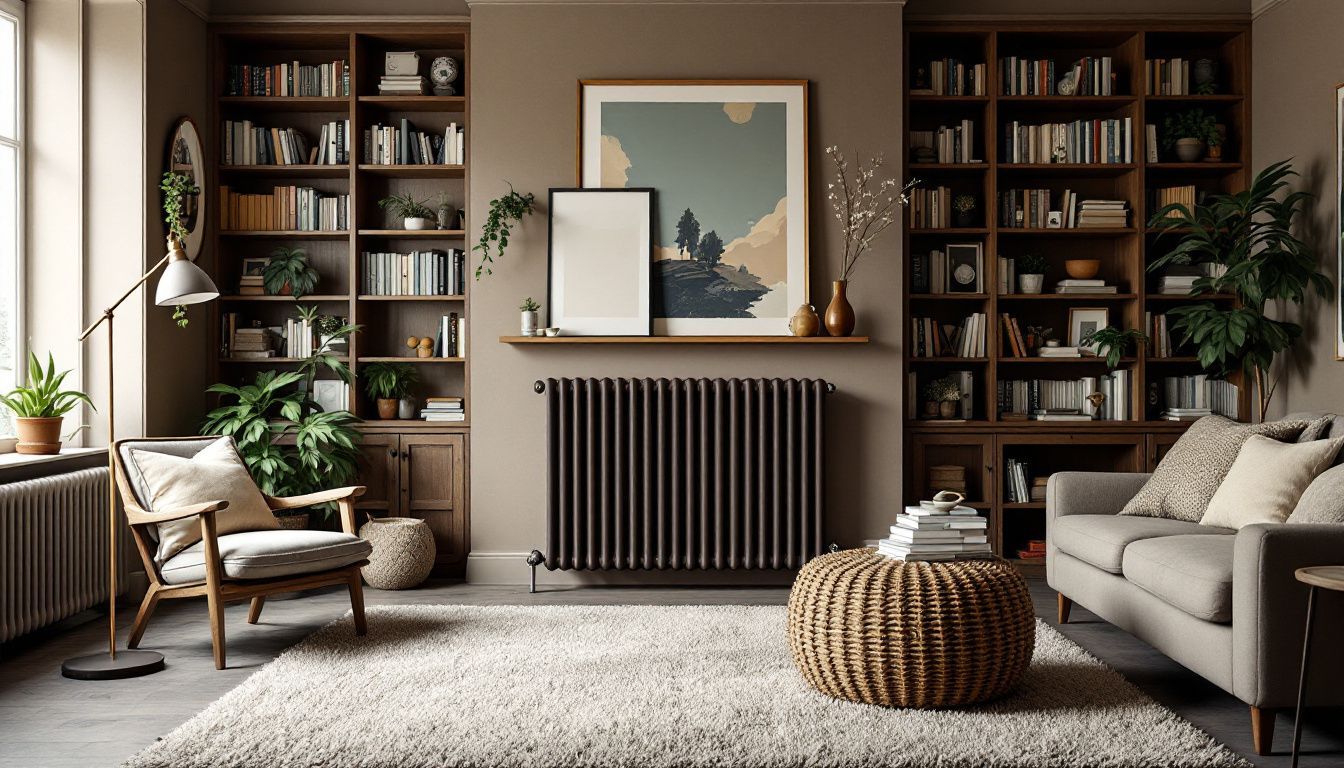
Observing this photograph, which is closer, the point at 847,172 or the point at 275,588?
the point at 275,588

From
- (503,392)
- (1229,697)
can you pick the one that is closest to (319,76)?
(503,392)

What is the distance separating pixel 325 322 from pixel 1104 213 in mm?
4119

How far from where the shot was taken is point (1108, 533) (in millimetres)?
3580

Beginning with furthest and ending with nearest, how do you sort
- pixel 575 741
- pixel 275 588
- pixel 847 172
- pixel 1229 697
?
pixel 847 172, pixel 275 588, pixel 1229 697, pixel 575 741

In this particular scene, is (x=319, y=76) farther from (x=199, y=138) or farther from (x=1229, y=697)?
(x=1229, y=697)

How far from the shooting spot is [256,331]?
524 centimetres

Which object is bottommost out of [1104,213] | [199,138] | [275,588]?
[275,588]

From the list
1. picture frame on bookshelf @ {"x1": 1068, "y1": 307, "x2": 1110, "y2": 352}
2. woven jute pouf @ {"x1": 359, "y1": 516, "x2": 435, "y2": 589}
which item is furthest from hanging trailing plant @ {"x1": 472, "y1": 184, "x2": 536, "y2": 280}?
picture frame on bookshelf @ {"x1": 1068, "y1": 307, "x2": 1110, "y2": 352}

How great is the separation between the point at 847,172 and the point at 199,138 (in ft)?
10.8

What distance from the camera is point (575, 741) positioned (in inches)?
105

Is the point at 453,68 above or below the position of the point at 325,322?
above

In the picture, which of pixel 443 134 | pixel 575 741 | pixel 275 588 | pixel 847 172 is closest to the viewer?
pixel 575 741

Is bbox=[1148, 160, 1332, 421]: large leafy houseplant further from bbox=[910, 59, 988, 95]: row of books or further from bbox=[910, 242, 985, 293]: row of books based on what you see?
bbox=[910, 59, 988, 95]: row of books

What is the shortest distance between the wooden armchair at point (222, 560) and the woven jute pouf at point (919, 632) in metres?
1.80
